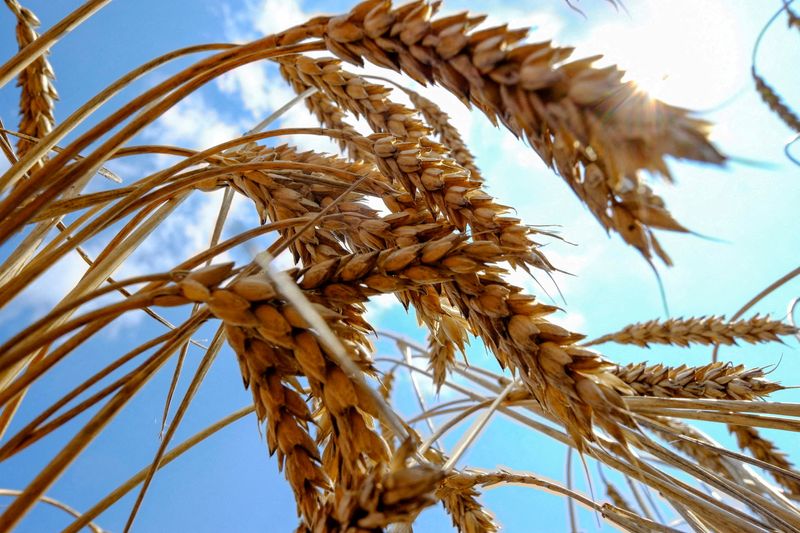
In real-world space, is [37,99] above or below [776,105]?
above

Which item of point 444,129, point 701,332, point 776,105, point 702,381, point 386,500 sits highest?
point 444,129

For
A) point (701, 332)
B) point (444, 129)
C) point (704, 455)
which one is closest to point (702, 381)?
point (704, 455)

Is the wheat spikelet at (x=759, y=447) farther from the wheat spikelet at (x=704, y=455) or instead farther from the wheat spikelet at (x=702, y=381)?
the wheat spikelet at (x=702, y=381)

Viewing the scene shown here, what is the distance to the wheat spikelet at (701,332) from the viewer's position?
1.85 meters

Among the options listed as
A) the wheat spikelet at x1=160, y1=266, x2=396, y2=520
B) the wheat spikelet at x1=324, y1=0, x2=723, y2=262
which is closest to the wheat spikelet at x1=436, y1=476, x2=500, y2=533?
the wheat spikelet at x1=160, y1=266, x2=396, y2=520

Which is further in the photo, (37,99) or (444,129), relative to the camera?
(444,129)

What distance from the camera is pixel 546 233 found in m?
0.76

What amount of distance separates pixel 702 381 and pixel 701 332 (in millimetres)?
918

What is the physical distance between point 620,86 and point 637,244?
0.12 meters

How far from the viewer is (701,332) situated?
1901mm

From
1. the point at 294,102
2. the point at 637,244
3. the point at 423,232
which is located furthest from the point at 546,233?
the point at 294,102

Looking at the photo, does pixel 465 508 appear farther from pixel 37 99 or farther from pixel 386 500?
pixel 37 99

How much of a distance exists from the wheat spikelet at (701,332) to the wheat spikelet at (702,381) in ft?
2.30

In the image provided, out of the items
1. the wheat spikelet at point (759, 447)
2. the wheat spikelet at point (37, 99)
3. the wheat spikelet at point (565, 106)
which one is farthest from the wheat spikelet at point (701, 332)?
the wheat spikelet at point (37, 99)
